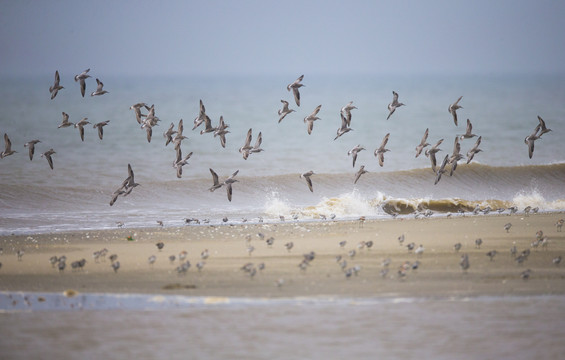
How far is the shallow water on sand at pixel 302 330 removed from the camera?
12344 mm

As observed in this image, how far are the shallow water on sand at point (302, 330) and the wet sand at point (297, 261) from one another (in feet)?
2.69

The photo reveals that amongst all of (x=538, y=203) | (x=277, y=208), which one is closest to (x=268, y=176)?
(x=277, y=208)

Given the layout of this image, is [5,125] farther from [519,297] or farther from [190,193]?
[519,297]

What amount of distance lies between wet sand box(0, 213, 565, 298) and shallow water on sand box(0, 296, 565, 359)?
0.82m

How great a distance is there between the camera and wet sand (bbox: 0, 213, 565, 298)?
15.6 metres

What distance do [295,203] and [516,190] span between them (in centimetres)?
910

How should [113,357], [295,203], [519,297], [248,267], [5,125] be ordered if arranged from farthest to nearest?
[5,125] → [295,203] → [248,267] → [519,297] → [113,357]

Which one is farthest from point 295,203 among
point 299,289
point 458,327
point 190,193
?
point 458,327

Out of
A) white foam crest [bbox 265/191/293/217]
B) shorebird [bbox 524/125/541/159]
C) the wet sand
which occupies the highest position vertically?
shorebird [bbox 524/125/541/159]

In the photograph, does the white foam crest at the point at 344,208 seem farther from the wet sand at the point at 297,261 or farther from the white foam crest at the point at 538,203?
the white foam crest at the point at 538,203

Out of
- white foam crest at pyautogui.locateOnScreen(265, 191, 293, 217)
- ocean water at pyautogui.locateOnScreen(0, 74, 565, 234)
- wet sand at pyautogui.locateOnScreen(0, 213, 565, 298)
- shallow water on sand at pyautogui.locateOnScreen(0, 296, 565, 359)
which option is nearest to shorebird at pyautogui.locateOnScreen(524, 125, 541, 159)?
ocean water at pyautogui.locateOnScreen(0, 74, 565, 234)

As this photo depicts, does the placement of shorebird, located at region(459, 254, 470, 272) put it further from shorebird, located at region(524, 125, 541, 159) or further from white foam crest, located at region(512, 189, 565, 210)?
white foam crest, located at region(512, 189, 565, 210)

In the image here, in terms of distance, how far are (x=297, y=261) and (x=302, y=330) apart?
15.7 feet

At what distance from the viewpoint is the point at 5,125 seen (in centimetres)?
6669
